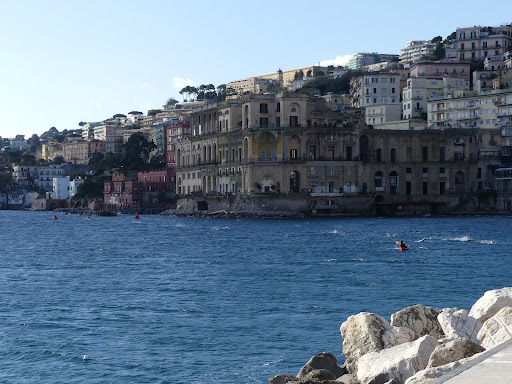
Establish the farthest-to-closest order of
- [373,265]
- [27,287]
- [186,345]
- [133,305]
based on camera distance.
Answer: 1. [373,265]
2. [27,287]
3. [133,305]
4. [186,345]

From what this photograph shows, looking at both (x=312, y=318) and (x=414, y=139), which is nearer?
(x=312, y=318)

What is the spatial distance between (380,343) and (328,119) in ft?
303

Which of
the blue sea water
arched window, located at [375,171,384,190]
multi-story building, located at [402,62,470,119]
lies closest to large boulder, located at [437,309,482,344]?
the blue sea water

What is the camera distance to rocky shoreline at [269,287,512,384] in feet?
47.7

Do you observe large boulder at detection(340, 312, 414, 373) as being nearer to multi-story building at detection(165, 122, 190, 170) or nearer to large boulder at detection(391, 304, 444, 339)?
large boulder at detection(391, 304, 444, 339)

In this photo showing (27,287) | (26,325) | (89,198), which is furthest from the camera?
(89,198)

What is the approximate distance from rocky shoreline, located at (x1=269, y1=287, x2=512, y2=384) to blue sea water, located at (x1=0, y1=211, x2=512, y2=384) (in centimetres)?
287

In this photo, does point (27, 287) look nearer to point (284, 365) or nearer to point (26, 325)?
point (26, 325)

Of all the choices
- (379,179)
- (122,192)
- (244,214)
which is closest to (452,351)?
(244,214)

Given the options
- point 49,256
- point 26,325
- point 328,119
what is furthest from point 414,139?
point 26,325

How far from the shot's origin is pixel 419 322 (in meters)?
18.1

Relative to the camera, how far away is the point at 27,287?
117 ft

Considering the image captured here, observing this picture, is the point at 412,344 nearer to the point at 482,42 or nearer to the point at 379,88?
the point at 379,88

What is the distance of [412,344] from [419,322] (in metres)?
3.06
